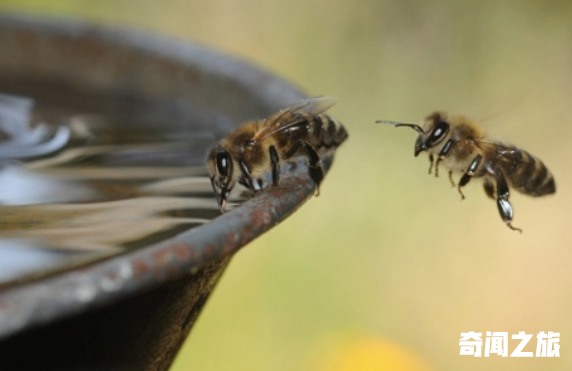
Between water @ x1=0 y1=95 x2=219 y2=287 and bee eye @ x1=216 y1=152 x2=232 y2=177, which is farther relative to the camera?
bee eye @ x1=216 y1=152 x2=232 y2=177

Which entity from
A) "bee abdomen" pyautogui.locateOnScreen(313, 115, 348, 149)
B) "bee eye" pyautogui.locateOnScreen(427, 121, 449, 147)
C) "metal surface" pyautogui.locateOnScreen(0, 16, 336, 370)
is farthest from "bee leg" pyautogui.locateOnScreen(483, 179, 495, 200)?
"metal surface" pyautogui.locateOnScreen(0, 16, 336, 370)

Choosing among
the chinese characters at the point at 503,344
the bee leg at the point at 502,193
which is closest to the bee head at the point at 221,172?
the bee leg at the point at 502,193

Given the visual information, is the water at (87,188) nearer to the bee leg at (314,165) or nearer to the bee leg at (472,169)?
the bee leg at (314,165)

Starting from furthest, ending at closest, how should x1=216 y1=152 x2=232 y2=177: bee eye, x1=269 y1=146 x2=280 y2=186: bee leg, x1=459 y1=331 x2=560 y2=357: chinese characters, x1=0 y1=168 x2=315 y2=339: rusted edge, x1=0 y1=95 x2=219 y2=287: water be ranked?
1. x1=459 y1=331 x2=560 y2=357: chinese characters
2. x1=216 y1=152 x2=232 y2=177: bee eye
3. x1=269 y1=146 x2=280 y2=186: bee leg
4. x1=0 y1=95 x2=219 y2=287: water
5. x1=0 y1=168 x2=315 y2=339: rusted edge

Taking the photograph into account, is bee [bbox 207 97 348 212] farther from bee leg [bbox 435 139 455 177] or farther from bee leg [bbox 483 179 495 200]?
bee leg [bbox 483 179 495 200]

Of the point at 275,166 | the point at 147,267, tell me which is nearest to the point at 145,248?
the point at 147,267

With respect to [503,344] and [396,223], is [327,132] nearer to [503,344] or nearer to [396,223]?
[503,344]
